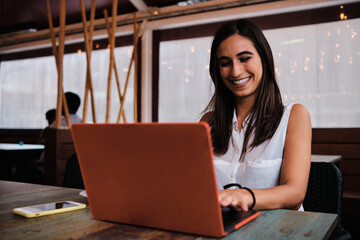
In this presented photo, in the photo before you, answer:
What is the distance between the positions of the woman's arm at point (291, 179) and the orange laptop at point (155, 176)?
47 millimetres

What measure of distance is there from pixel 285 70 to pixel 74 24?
3524 mm

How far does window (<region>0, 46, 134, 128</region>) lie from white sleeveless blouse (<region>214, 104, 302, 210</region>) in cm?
423

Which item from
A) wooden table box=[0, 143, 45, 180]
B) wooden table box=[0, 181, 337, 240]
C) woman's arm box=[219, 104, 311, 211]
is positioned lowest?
wooden table box=[0, 143, 45, 180]

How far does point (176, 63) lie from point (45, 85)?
2.66 m

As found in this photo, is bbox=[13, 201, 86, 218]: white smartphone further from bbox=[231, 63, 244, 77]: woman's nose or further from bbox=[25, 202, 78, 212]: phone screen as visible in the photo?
bbox=[231, 63, 244, 77]: woman's nose

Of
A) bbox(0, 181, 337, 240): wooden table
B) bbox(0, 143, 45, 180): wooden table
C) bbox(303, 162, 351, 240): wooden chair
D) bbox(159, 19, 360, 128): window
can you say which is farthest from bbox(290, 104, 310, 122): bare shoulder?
bbox(0, 143, 45, 180): wooden table

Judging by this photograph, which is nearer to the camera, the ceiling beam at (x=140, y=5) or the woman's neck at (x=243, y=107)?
the woman's neck at (x=243, y=107)

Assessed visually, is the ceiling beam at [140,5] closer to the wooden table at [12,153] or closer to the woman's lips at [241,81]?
the wooden table at [12,153]

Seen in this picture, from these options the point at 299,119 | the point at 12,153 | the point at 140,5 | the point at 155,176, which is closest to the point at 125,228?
the point at 155,176

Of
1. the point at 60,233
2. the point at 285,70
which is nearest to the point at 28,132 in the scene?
the point at 285,70

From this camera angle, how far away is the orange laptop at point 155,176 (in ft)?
2.20

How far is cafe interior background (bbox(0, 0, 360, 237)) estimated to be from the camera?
13.2ft

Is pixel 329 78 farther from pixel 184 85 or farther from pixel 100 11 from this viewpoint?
pixel 100 11

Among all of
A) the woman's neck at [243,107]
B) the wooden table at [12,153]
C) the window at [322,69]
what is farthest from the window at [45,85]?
the woman's neck at [243,107]
